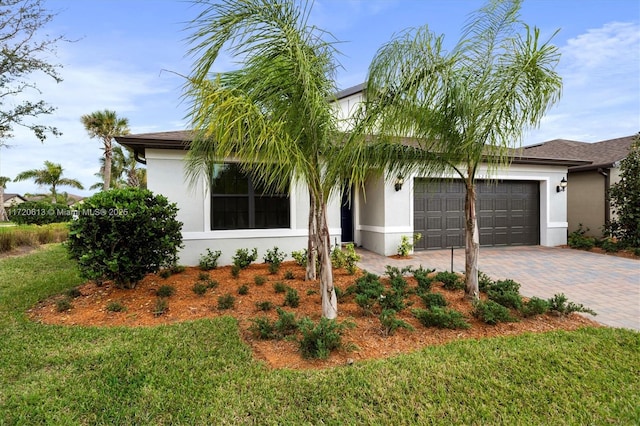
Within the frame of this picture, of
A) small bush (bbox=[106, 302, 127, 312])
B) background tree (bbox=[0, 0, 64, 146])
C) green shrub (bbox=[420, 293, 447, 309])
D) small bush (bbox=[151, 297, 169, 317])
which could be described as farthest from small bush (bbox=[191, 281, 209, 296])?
background tree (bbox=[0, 0, 64, 146])

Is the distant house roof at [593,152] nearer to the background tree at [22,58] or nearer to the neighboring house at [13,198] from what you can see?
the background tree at [22,58]

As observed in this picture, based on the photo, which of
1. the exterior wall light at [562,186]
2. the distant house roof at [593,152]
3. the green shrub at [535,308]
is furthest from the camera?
the distant house roof at [593,152]

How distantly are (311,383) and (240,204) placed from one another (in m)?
5.94

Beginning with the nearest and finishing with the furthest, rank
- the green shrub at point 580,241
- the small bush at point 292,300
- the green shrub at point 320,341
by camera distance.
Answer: the green shrub at point 320,341 → the small bush at point 292,300 → the green shrub at point 580,241

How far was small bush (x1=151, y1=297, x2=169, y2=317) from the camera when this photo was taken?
15.0ft

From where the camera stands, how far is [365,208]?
34.4ft

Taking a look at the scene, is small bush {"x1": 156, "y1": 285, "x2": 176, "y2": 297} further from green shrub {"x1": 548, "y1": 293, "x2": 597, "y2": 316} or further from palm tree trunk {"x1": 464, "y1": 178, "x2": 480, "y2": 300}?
green shrub {"x1": 548, "y1": 293, "x2": 597, "y2": 316}

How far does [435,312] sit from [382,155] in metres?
2.35

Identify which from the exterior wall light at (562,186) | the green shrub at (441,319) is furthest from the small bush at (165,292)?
the exterior wall light at (562,186)

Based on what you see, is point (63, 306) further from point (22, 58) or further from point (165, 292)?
point (22, 58)

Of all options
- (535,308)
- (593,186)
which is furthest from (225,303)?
(593,186)

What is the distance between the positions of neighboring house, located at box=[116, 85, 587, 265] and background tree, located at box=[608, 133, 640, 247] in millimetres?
1364

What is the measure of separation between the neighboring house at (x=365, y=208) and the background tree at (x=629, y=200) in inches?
53.7

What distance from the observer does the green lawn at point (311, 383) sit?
242cm
